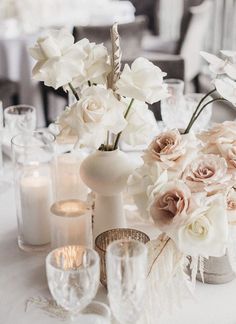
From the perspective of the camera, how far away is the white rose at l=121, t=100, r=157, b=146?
110cm

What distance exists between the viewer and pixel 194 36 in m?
3.58

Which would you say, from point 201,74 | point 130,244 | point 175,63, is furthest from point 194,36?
point 130,244

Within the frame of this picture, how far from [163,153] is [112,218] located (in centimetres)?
21

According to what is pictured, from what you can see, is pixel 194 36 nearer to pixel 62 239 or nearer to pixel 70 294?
pixel 62 239

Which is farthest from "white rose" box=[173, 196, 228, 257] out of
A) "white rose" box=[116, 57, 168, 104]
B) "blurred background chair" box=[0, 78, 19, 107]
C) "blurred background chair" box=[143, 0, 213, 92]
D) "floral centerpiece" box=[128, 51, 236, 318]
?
"blurred background chair" box=[143, 0, 213, 92]

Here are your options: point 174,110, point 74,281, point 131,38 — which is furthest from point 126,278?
point 131,38

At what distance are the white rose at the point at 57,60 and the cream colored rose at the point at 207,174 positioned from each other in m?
0.26

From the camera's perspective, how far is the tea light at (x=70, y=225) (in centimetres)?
114

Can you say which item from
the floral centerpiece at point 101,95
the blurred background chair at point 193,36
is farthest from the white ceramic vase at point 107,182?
the blurred background chair at point 193,36

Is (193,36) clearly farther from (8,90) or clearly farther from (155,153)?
(155,153)

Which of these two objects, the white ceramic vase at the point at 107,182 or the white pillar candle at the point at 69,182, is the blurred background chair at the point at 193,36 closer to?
the white pillar candle at the point at 69,182

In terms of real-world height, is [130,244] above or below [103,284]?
above

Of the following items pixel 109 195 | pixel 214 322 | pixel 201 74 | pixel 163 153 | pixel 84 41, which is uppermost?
pixel 84 41

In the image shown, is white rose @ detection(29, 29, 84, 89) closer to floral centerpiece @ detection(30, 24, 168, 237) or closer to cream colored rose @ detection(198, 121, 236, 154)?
floral centerpiece @ detection(30, 24, 168, 237)
